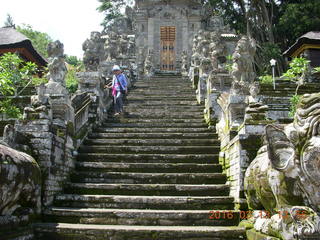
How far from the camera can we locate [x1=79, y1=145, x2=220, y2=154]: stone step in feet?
25.1

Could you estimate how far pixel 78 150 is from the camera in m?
7.78

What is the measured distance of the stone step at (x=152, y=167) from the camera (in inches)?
275

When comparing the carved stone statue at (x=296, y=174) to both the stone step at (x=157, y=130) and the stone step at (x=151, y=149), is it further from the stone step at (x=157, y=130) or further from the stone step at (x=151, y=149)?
the stone step at (x=157, y=130)

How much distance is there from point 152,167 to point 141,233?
214cm

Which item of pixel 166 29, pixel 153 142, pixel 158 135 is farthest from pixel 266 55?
pixel 153 142

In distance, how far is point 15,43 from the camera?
1956 centimetres

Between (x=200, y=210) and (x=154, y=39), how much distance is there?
21103 mm

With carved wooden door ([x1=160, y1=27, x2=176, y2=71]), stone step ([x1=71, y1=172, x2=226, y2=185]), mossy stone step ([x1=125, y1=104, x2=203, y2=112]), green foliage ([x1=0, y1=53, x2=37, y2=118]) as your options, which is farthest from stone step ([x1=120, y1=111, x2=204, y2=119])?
carved wooden door ([x1=160, y1=27, x2=176, y2=71])

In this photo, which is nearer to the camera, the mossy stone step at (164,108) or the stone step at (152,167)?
the stone step at (152,167)

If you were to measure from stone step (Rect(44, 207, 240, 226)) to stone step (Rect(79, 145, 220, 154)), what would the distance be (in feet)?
7.28

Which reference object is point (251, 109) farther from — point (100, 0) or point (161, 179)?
point (100, 0)

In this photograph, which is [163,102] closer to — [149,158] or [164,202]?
[149,158]

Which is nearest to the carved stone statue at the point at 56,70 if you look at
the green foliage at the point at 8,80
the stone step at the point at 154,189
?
the green foliage at the point at 8,80

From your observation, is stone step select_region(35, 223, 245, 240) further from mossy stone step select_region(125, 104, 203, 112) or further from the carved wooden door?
the carved wooden door
